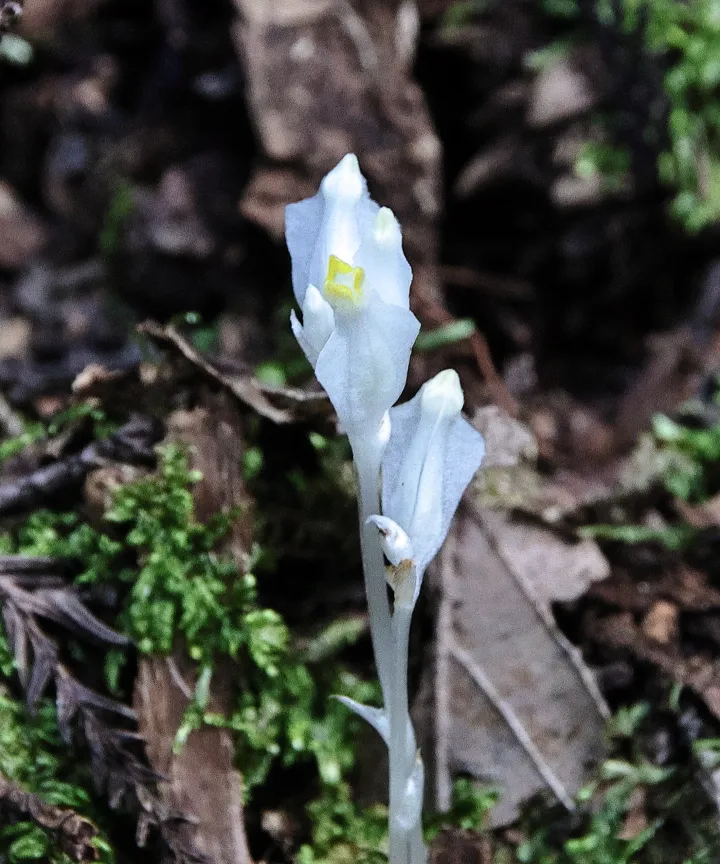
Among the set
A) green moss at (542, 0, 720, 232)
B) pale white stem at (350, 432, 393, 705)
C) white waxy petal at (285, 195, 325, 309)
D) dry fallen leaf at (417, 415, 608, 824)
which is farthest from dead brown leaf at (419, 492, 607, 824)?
green moss at (542, 0, 720, 232)

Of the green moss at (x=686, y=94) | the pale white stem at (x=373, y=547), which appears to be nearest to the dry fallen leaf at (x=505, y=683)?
the pale white stem at (x=373, y=547)

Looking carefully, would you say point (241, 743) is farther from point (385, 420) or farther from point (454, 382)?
point (454, 382)

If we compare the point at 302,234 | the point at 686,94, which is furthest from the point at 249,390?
the point at 686,94

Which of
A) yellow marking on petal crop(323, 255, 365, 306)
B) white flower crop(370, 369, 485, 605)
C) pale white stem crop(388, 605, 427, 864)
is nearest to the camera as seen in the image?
yellow marking on petal crop(323, 255, 365, 306)

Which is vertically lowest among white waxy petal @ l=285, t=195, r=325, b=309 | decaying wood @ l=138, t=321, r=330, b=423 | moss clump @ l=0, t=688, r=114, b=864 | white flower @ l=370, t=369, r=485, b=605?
moss clump @ l=0, t=688, r=114, b=864

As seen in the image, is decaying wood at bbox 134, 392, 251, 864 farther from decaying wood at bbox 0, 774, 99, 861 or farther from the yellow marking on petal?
the yellow marking on petal

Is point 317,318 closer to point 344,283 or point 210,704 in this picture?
point 344,283
